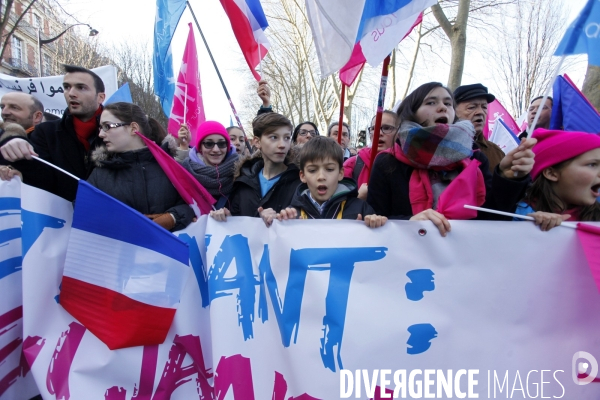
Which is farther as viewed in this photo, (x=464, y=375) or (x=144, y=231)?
(x=144, y=231)

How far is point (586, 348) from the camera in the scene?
1.79m

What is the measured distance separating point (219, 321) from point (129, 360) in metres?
0.46

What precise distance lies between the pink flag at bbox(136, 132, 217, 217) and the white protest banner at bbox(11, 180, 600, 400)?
1.77ft

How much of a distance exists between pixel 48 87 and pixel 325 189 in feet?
19.5

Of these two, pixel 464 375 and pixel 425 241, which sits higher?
pixel 425 241

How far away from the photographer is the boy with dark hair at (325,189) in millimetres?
2201

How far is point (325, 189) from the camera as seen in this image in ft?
7.34

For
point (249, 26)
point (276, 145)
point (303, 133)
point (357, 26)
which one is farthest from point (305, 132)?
point (357, 26)

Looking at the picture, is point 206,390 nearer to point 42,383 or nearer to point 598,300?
point 42,383

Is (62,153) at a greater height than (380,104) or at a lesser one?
lesser

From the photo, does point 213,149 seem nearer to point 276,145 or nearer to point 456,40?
point 276,145

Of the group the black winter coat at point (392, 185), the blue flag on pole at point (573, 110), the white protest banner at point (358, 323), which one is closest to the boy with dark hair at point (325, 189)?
the black winter coat at point (392, 185)

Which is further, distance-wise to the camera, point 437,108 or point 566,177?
point 437,108

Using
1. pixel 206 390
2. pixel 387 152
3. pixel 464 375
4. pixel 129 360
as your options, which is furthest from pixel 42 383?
pixel 387 152
